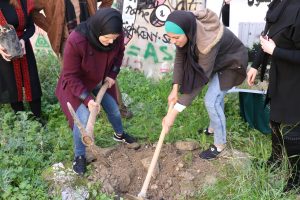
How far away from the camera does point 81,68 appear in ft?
10.0

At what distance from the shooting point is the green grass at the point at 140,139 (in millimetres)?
3061

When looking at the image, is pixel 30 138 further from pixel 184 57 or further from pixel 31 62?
pixel 184 57

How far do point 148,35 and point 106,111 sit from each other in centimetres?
220

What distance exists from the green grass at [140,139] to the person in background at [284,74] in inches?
7.6

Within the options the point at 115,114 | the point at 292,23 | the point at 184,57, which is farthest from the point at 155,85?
the point at 292,23

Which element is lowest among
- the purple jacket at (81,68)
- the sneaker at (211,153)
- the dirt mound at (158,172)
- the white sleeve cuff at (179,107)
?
the dirt mound at (158,172)

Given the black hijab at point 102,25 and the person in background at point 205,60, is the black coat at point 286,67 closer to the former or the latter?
the person in background at point 205,60

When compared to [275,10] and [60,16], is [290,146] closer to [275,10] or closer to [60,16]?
[275,10]

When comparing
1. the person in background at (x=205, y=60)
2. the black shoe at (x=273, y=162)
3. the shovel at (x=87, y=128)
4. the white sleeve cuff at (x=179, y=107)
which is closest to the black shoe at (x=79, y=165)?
the shovel at (x=87, y=128)

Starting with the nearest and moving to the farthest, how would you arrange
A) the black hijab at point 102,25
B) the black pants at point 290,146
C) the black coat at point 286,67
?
1. the black coat at point 286,67
2. the black hijab at point 102,25
3. the black pants at point 290,146

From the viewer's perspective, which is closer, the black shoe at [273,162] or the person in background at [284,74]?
the person in background at [284,74]

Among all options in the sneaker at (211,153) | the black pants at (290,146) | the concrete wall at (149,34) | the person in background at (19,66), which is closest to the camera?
the black pants at (290,146)

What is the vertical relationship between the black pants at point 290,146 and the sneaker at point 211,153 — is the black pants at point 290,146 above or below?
above

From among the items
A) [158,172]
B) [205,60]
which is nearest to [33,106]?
[158,172]
